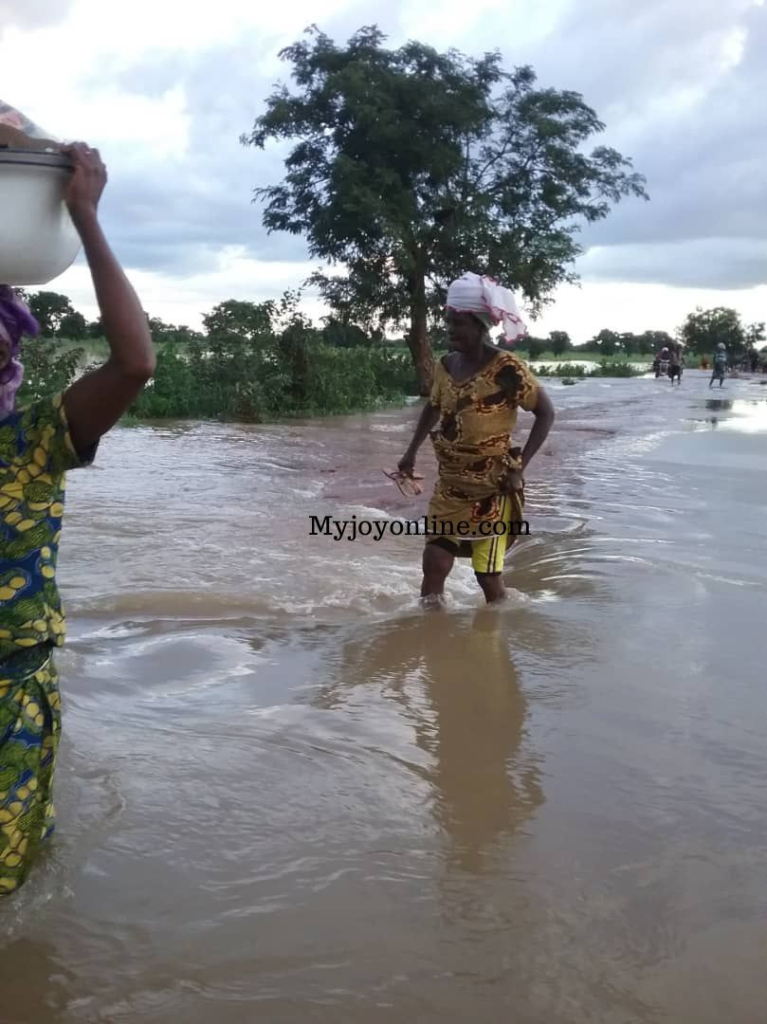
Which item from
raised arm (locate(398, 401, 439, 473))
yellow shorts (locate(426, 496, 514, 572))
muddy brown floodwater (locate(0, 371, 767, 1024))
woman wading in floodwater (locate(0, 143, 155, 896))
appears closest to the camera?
woman wading in floodwater (locate(0, 143, 155, 896))

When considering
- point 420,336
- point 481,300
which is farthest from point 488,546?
point 420,336

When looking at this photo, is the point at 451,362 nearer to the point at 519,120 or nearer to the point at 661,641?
the point at 661,641

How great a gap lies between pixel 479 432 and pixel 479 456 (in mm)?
109

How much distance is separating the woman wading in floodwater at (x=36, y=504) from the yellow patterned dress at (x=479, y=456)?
8.75ft

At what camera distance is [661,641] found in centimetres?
430

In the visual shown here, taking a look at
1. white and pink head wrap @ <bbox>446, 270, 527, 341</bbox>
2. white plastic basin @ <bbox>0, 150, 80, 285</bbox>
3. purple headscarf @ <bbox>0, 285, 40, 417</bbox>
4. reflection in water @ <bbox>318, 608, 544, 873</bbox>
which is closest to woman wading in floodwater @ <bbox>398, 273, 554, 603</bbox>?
white and pink head wrap @ <bbox>446, 270, 527, 341</bbox>

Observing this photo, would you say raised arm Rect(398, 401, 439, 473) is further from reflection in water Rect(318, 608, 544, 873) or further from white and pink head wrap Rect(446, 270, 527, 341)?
reflection in water Rect(318, 608, 544, 873)

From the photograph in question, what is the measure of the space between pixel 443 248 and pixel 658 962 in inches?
875

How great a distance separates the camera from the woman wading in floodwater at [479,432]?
4414 millimetres

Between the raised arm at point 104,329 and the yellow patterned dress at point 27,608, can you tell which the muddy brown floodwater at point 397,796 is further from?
the raised arm at point 104,329

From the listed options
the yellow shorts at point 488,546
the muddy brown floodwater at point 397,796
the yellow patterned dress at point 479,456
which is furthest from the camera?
the yellow shorts at point 488,546

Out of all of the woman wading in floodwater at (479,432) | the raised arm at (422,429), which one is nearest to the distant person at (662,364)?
the raised arm at (422,429)

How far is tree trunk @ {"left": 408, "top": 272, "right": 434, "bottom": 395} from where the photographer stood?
23406 mm

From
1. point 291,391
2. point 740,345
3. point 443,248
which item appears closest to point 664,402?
point 443,248
